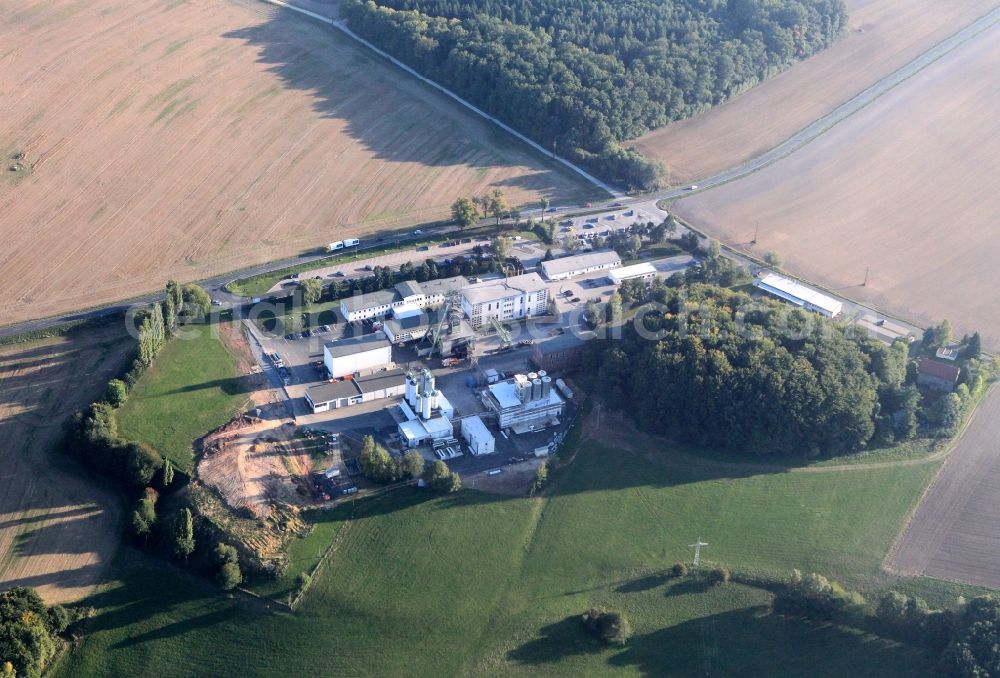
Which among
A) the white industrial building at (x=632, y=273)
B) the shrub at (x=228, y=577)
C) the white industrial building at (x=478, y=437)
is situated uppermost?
the white industrial building at (x=632, y=273)

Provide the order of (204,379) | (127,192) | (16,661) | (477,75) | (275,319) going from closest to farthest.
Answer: (16,661)
(204,379)
(275,319)
(127,192)
(477,75)

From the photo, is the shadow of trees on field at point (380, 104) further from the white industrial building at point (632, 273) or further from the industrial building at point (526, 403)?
the industrial building at point (526, 403)

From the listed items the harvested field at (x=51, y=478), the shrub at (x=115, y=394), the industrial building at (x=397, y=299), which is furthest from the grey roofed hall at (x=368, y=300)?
the shrub at (x=115, y=394)

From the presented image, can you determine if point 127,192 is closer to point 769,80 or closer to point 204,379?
point 204,379

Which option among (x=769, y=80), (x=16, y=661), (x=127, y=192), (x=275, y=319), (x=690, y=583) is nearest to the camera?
(x=16, y=661)

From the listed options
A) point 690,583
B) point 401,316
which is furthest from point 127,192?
point 690,583

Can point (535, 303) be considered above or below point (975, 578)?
above

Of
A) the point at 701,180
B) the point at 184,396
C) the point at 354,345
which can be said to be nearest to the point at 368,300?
the point at 354,345

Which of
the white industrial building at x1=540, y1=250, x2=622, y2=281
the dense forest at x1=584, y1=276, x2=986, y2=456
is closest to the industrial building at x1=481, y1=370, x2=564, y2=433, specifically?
the dense forest at x1=584, y1=276, x2=986, y2=456
